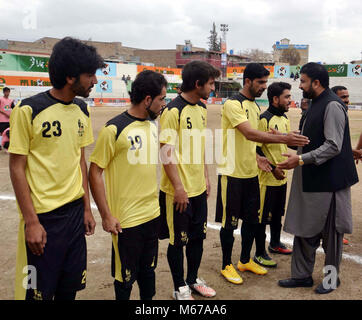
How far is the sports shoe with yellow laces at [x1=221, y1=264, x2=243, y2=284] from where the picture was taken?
13.0 feet

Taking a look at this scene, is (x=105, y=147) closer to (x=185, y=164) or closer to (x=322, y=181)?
(x=185, y=164)

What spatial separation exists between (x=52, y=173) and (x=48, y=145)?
19cm

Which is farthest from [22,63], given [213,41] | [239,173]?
[213,41]

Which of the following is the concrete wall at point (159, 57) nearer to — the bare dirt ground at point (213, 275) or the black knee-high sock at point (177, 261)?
the bare dirt ground at point (213, 275)

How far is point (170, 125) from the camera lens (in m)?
3.31

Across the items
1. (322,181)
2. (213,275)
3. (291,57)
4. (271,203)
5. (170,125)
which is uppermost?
(291,57)

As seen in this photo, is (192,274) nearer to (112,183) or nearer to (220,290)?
(220,290)

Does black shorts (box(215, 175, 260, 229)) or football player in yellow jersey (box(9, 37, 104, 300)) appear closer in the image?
football player in yellow jersey (box(9, 37, 104, 300))

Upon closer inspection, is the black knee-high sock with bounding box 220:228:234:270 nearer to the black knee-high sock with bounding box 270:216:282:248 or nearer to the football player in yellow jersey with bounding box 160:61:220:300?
the football player in yellow jersey with bounding box 160:61:220:300

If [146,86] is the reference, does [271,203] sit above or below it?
below

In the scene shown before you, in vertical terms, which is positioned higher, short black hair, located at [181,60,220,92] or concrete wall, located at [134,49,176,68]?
concrete wall, located at [134,49,176,68]

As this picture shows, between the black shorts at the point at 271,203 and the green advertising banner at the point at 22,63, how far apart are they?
34530 mm

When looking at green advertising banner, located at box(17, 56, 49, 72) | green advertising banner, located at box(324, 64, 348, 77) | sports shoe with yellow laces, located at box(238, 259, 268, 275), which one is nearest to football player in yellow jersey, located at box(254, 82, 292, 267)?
sports shoe with yellow laces, located at box(238, 259, 268, 275)

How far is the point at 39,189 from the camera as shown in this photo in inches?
94.3
